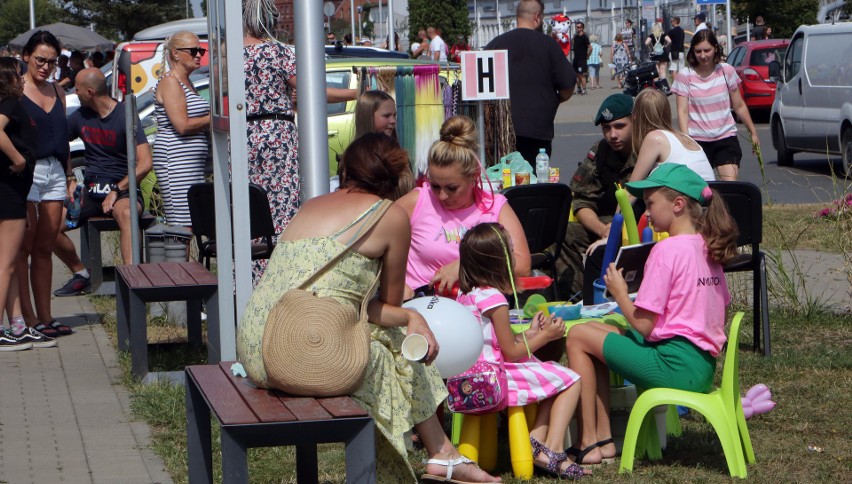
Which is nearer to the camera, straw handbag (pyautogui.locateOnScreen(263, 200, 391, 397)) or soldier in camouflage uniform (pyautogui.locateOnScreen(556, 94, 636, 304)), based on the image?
straw handbag (pyautogui.locateOnScreen(263, 200, 391, 397))

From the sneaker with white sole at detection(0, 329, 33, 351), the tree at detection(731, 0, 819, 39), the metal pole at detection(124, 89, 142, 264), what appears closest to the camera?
the sneaker with white sole at detection(0, 329, 33, 351)

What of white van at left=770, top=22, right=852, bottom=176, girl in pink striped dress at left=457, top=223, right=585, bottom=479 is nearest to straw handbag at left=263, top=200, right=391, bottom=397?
girl in pink striped dress at left=457, top=223, right=585, bottom=479

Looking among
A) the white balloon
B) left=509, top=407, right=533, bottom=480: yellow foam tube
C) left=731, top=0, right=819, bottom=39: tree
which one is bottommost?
left=509, top=407, right=533, bottom=480: yellow foam tube

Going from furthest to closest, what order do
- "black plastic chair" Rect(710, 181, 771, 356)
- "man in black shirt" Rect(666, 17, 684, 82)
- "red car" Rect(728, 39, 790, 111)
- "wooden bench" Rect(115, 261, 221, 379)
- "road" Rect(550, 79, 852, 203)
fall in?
"man in black shirt" Rect(666, 17, 684, 82) < "red car" Rect(728, 39, 790, 111) < "road" Rect(550, 79, 852, 203) < "black plastic chair" Rect(710, 181, 771, 356) < "wooden bench" Rect(115, 261, 221, 379)

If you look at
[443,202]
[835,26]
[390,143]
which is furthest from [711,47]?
[835,26]

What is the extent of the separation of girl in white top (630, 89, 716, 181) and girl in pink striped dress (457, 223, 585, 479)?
2187 mm

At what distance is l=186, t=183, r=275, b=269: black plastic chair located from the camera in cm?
736

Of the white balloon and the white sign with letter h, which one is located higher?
the white sign with letter h

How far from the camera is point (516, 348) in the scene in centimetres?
491

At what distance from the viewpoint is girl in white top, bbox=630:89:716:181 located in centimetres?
693

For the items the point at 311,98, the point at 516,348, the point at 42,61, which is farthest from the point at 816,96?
the point at 516,348

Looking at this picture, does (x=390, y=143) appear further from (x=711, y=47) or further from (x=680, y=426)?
(x=711, y=47)

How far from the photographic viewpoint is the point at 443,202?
5.95 metres

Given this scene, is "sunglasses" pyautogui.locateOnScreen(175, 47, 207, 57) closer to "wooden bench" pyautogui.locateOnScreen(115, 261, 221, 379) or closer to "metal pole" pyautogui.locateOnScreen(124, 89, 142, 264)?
"metal pole" pyautogui.locateOnScreen(124, 89, 142, 264)
